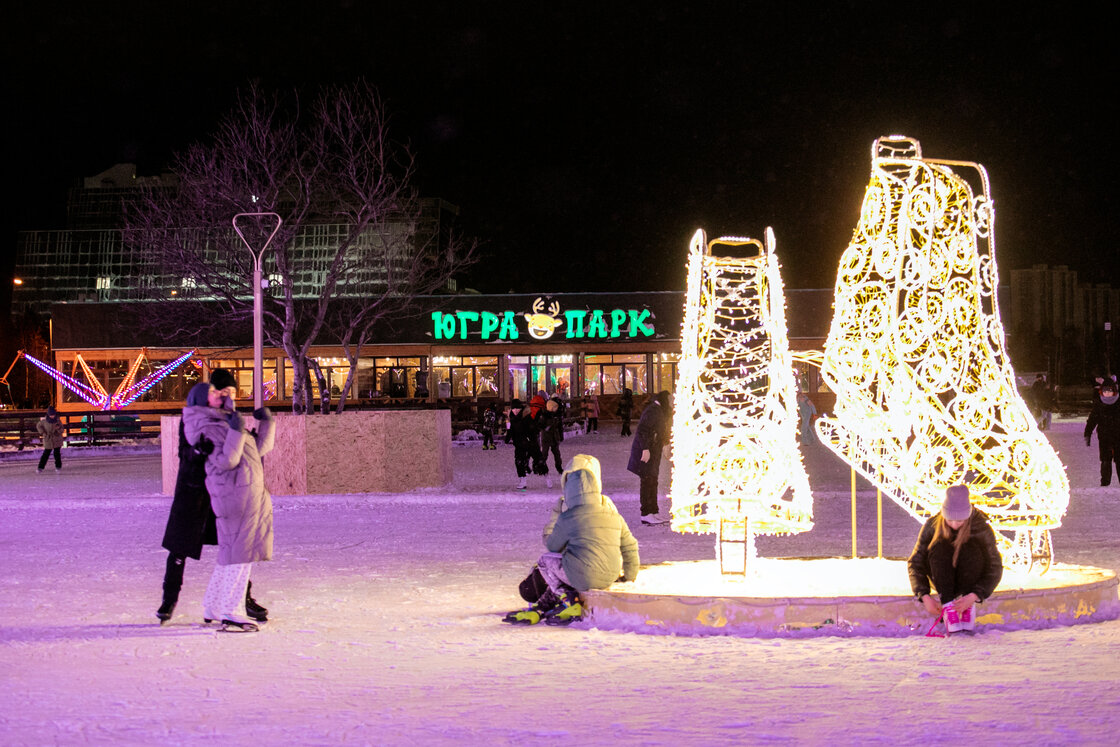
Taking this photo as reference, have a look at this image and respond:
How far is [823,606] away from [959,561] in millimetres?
774

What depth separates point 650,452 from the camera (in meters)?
14.0

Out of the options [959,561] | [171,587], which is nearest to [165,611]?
[171,587]

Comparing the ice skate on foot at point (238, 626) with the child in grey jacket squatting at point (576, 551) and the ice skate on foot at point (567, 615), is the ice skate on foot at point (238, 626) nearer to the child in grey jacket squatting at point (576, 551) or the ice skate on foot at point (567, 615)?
the child in grey jacket squatting at point (576, 551)

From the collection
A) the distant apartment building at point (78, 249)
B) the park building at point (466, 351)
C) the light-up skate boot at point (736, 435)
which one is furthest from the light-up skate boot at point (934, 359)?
the distant apartment building at point (78, 249)

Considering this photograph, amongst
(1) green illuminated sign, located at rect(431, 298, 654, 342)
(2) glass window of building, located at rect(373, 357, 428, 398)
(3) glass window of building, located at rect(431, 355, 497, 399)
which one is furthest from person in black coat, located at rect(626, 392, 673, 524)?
(3) glass window of building, located at rect(431, 355, 497, 399)

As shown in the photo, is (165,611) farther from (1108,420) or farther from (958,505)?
(1108,420)

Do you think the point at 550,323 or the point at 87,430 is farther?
the point at 550,323

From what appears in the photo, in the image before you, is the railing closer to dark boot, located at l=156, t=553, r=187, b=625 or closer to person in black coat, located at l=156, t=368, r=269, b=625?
dark boot, located at l=156, t=553, r=187, b=625

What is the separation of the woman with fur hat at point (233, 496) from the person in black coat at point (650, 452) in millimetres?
6759

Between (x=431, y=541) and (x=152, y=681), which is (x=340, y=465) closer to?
(x=431, y=541)

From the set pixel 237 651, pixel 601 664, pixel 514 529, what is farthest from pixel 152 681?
pixel 514 529

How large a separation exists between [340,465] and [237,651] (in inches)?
431

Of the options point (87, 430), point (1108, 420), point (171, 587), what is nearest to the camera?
point (171, 587)

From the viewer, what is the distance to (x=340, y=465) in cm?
1791
